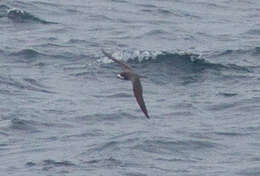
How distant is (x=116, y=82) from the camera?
19.7 meters

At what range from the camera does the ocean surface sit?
15461mm

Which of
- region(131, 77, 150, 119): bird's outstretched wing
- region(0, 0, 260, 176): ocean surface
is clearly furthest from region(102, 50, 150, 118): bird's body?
region(0, 0, 260, 176): ocean surface

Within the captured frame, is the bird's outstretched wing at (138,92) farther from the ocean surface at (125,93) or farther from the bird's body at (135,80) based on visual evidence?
the ocean surface at (125,93)

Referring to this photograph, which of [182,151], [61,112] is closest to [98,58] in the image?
[61,112]

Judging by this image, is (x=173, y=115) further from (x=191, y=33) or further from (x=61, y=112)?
(x=191, y=33)

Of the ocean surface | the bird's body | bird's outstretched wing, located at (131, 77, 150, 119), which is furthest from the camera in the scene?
the ocean surface

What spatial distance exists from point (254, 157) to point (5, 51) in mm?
7584

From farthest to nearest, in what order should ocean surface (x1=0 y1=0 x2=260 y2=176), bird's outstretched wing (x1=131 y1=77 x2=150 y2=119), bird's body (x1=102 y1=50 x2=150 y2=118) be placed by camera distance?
Result: 1. ocean surface (x1=0 y1=0 x2=260 y2=176)
2. bird's body (x1=102 y1=50 x2=150 y2=118)
3. bird's outstretched wing (x1=131 y1=77 x2=150 y2=119)

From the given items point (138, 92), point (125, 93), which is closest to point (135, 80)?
point (138, 92)

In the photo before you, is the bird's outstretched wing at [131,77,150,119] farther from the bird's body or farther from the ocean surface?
the ocean surface

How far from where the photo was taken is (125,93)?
62.6ft

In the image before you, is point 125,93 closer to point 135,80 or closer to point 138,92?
point 135,80

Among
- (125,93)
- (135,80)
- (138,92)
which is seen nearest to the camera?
(138,92)

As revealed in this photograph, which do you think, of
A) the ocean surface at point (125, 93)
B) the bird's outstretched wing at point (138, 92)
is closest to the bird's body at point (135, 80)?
the bird's outstretched wing at point (138, 92)
